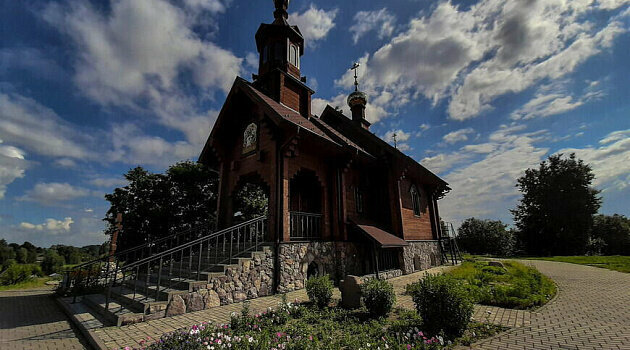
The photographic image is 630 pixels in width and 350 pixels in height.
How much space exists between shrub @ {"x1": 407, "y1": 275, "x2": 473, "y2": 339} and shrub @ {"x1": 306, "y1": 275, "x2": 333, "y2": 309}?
2.38m

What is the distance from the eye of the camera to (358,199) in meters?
12.8

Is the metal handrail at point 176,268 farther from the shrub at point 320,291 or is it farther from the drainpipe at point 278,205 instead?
the shrub at point 320,291

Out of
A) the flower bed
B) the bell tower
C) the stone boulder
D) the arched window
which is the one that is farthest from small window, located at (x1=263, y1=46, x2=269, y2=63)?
the flower bed

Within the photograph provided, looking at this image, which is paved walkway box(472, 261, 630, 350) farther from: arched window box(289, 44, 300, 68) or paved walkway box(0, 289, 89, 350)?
arched window box(289, 44, 300, 68)

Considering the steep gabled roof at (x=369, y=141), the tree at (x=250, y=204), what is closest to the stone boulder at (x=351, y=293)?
the steep gabled roof at (x=369, y=141)

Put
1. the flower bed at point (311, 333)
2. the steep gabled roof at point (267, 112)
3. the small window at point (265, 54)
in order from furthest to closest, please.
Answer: the small window at point (265, 54), the steep gabled roof at point (267, 112), the flower bed at point (311, 333)

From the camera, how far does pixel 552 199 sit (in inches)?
1180

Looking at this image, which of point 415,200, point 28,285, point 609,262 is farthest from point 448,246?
point 28,285

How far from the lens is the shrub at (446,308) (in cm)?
453

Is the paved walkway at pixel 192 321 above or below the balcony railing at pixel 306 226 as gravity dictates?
below

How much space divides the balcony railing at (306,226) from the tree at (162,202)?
1137 cm

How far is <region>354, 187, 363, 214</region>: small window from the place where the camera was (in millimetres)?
12539

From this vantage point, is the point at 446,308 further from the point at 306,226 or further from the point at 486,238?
the point at 486,238

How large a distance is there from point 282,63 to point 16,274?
703 inches
